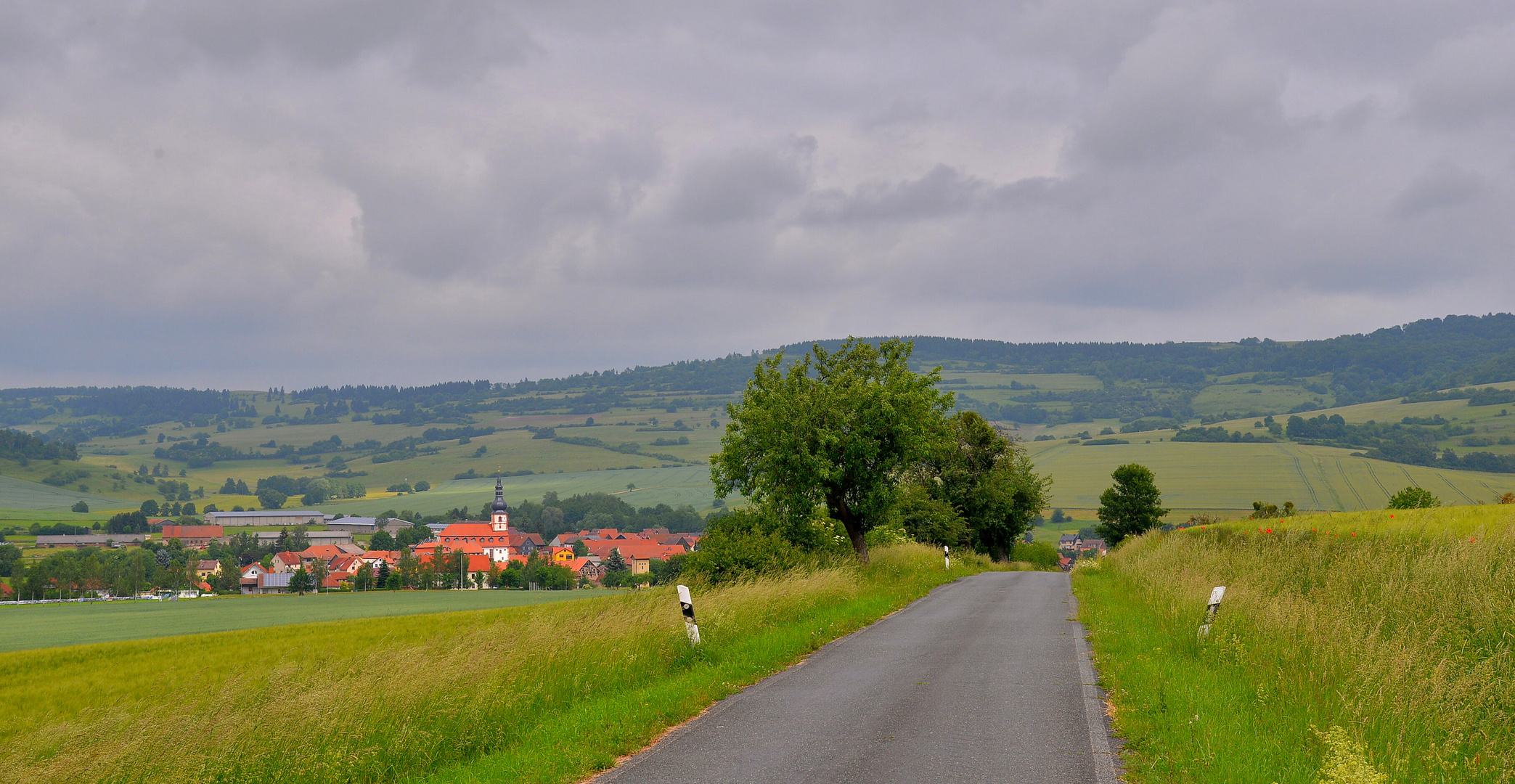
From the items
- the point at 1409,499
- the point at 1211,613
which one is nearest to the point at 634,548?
the point at 1409,499

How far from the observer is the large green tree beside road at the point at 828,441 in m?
33.4

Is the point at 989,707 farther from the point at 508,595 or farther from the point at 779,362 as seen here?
the point at 508,595

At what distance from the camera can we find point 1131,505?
80125mm

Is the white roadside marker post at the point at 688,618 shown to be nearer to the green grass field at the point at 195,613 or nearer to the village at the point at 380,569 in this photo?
the green grass field at the point at 195,613

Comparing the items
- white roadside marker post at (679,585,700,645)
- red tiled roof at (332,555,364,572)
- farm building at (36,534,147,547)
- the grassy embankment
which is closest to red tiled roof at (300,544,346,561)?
red tiled roof at (332,555,364,572)

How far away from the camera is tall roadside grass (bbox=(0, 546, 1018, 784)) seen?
8969 millimetres

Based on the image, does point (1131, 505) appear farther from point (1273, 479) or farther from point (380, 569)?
point (380, 569)

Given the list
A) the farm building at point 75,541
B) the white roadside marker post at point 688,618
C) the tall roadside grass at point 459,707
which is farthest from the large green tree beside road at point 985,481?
the farm building at point 75,541

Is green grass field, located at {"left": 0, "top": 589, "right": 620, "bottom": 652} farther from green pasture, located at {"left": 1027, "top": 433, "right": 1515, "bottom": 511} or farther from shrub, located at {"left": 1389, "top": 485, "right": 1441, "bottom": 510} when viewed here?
green pasture, located at {"left": 1027, "top": 433, "right": 1515, "bottom": 511}

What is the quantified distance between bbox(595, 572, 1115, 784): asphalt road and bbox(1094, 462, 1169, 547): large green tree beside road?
2727 inches

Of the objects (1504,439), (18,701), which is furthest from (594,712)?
(1504,439)

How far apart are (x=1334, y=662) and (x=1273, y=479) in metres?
159

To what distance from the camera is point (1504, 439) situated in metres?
186

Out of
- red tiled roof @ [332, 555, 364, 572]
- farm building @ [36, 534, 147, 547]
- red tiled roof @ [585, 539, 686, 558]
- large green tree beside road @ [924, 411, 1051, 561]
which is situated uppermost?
large green tree beside road @ [924, 411, 1051, 561]
